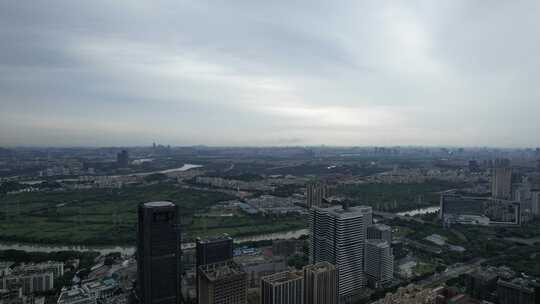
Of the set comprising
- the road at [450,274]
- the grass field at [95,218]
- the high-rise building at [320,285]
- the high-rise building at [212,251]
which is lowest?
the road at [450,274]

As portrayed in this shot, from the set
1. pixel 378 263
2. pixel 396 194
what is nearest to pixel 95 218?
pixel 378 263

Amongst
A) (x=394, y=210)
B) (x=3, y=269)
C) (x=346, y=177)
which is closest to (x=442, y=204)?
(x=394, y=210)

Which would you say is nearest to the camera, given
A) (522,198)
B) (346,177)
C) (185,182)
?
(522,198)

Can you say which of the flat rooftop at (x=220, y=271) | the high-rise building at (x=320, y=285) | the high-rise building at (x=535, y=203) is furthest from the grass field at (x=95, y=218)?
the high-rise building at (x=535, y=203)

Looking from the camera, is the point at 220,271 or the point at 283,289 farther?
the point at 283,289

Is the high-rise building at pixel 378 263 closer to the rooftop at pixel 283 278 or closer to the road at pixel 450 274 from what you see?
the road at pixel 450 274

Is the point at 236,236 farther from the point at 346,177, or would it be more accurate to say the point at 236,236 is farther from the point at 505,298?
the point at 346,177

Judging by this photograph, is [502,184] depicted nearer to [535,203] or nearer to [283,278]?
[535,203]
